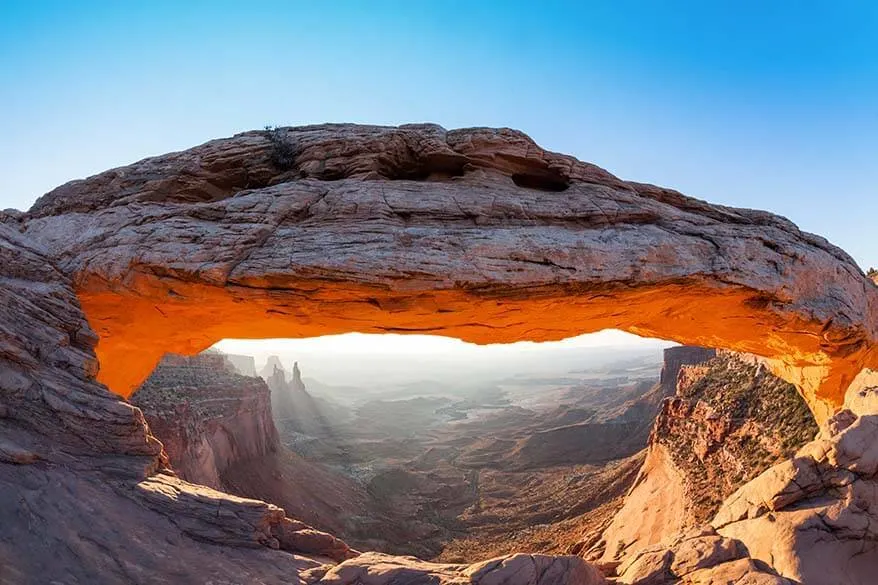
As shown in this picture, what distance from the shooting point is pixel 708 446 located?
20141 millimetres

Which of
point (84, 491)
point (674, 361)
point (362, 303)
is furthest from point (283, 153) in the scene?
A: point (674, 361)

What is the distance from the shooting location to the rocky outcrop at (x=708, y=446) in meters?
16.6

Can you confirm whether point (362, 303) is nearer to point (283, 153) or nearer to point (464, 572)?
point (283, 153)

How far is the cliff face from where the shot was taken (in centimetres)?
2659

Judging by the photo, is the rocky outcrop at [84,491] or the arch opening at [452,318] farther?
the arch opening at [452,318]

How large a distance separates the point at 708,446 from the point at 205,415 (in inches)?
1336

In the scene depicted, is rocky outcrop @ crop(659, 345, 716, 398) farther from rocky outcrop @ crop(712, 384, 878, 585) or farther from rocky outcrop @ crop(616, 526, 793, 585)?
rocky outcrop @ crop(616, 526, 793, 585)

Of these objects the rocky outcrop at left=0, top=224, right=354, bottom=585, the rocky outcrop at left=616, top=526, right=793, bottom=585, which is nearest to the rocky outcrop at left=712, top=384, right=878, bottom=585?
the rocky outcrop at left=616, top=526, right=793, bottom=585

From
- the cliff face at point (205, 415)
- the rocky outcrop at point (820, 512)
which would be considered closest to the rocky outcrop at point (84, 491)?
the rocky outcrop at point (820, 512)

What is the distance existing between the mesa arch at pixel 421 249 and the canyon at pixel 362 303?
0.21 feet

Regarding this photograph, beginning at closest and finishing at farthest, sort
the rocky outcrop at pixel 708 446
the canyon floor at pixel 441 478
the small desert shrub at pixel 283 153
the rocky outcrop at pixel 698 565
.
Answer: the rocky outcrop at pixel 698 565
the small desert shrub at pixel 283 153
the rocky outcrop at pixel 708 446
the canyon floor at pixel 441 478

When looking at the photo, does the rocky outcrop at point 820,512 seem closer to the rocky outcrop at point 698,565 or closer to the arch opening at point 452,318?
the rocky outcrop at point 698,565

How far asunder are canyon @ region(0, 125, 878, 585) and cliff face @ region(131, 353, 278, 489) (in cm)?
1421

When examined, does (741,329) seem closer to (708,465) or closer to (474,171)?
(708,465)
